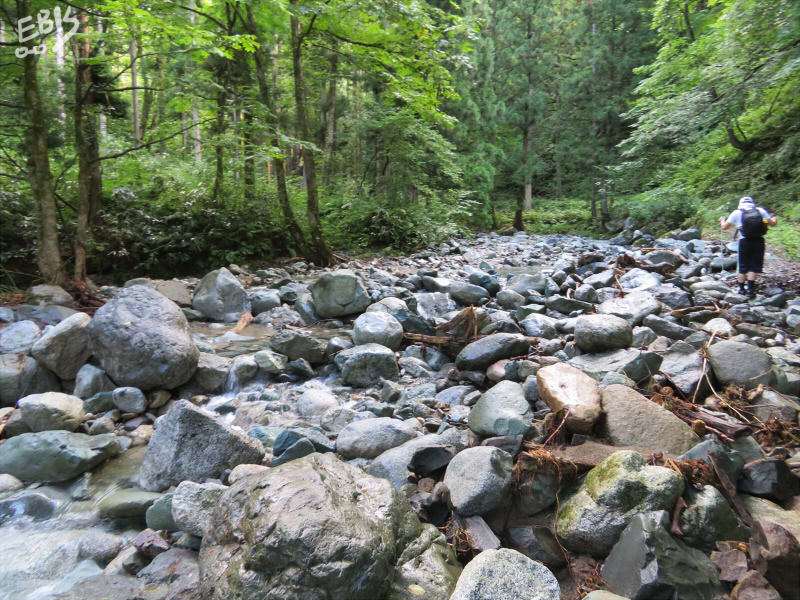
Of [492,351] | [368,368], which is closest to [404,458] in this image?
[492,351]

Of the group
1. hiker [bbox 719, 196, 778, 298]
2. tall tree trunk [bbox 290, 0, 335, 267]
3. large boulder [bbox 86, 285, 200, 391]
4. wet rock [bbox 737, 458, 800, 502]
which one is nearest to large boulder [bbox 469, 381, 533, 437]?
wet rock [bbox 737, 458, 800, 502]

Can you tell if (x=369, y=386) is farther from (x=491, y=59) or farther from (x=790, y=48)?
(x=491, y=59)

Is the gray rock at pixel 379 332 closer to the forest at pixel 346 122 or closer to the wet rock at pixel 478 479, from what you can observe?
the wet rock at pixel 478 479

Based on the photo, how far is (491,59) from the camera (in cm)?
1816

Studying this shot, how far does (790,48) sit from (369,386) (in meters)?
6.81

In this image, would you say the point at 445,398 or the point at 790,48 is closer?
the point at 445,398

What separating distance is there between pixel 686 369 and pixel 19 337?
5876 millimetres

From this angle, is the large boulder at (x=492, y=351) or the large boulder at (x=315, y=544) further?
the large boulder at (x=492, y=351)

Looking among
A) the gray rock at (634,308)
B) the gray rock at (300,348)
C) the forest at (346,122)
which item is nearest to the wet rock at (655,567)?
the gray rock at (634,308)

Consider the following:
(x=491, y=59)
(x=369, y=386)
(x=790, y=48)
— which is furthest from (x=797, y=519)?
(x=491, y=59)

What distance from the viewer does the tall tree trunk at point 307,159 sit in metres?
9.41

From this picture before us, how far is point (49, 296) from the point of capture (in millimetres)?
5547

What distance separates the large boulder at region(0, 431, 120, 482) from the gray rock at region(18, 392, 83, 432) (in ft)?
1.04

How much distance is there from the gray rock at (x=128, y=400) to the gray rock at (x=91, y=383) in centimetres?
23
